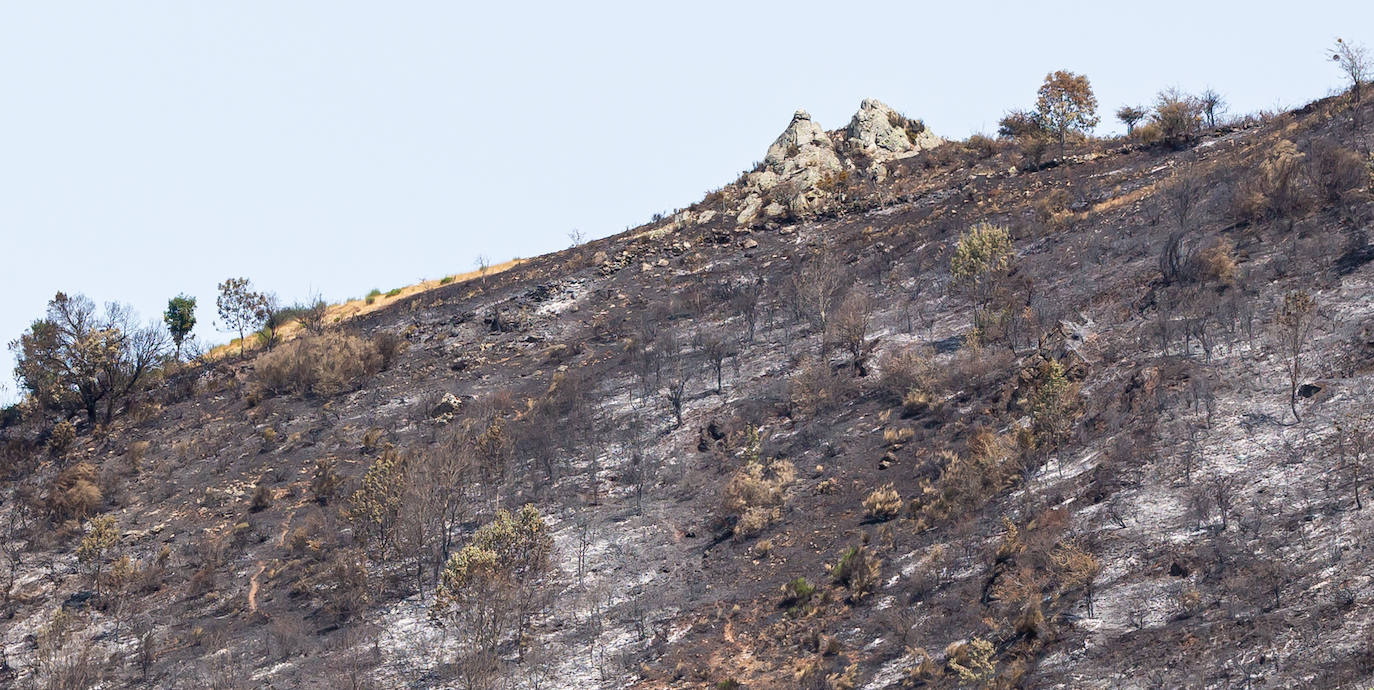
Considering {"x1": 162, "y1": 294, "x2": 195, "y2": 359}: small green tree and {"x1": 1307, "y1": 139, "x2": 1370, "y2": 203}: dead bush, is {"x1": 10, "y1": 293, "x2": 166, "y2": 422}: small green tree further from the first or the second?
{"x1": 1307, "y1": 139, "x2": 1370, "y2": 203}: dead bush

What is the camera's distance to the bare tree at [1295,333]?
31.3 m

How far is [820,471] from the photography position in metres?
36.5

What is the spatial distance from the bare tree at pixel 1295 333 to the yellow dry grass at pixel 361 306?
4422 centimetres

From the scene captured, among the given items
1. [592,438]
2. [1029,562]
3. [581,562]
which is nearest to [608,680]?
[581,562]

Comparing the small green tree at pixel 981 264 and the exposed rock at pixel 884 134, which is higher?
the exposed rock at pixel 884 134

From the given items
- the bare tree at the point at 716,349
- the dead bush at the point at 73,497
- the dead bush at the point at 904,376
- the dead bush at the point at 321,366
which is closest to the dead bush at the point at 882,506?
the dead bush at the point at 904,376

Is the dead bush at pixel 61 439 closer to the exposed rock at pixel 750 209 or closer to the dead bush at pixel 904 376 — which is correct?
the exposed rock at pixel 750 209

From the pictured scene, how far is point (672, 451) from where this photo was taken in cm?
4000

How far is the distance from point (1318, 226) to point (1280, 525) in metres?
19.2

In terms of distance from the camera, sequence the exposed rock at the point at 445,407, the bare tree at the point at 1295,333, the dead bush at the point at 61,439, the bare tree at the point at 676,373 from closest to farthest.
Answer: the bare tree at the point at 1295,333 → the bare tree at the point at 676,373 → the exposed rock at the point at 445,407 → the dead bush at the point at 61,439

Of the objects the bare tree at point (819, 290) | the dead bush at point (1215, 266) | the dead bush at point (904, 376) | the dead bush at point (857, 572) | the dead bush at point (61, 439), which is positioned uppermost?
the dead bush at point (61, 439)

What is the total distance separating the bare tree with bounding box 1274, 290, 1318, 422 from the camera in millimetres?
31297

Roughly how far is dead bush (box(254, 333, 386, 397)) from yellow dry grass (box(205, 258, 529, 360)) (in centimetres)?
790

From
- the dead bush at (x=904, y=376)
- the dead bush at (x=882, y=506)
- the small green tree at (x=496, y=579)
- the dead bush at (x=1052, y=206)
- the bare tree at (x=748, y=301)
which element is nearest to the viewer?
the small green tree at (x=496, y=579)
